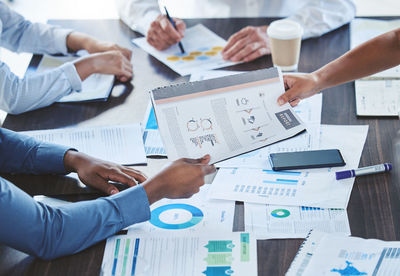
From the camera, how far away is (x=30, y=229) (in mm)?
1104

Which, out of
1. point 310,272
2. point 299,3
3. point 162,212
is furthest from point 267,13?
point 310,272

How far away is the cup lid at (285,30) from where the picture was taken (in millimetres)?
1629

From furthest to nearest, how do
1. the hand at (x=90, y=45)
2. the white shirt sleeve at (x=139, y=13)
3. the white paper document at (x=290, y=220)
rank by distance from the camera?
1. the white shirt sleeve at (x=139, y=13)
2. the hand at (x=90, y=45)
3. the white paper document at (x=290, y=220)

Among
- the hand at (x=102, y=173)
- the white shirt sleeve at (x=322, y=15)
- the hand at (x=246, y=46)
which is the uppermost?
the white shirt sleeve at (x=322, y=15)

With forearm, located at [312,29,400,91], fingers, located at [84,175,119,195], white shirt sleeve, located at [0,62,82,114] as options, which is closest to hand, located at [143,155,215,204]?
fingers, located at [84,175,119,195]

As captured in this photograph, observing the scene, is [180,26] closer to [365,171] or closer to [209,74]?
[209,74]

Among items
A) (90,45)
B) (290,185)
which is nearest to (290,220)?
(290,185)

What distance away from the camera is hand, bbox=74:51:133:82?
174cm

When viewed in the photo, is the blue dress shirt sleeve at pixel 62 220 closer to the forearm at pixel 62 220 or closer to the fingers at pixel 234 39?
the forearm at pixel 62 220

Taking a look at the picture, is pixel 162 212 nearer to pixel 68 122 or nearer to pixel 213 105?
pixel 213 105

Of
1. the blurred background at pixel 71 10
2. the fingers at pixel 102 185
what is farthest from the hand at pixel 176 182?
the blurred background at pixel 71 10

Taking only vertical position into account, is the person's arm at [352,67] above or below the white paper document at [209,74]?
above

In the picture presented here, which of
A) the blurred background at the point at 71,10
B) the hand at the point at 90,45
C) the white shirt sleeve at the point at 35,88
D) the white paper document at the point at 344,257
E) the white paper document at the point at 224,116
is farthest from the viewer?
the blurred background at the point at 71,10

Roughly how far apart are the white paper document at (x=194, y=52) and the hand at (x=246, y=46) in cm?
3
